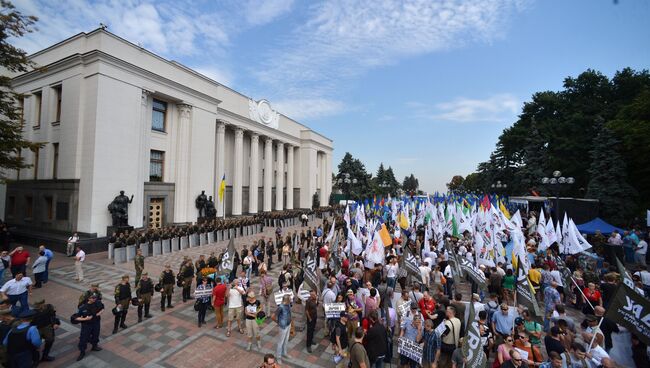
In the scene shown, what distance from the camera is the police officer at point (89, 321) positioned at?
22.2 ft

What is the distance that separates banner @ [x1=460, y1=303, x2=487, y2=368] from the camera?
4922 millimetres

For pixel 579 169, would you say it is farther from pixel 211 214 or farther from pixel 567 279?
pixel 211 214

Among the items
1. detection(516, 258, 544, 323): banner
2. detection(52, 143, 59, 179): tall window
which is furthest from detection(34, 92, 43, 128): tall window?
detection(516, 258, 544, 323): banner

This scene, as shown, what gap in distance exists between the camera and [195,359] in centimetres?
688

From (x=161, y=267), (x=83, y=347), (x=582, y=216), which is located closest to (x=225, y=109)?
(x=161, y=267)

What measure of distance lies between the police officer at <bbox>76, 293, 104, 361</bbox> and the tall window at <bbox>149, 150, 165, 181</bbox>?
18577mm

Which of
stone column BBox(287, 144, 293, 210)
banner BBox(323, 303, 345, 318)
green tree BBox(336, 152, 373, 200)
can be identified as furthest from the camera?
green tree BBox(336, 152, 373, 200)

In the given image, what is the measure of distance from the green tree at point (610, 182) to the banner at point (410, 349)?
29.7m

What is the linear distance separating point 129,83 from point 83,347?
19.6 m

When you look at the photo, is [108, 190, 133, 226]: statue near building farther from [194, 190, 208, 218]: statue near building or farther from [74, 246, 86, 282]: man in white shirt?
[74, 246, 86, 282]: man in white shirt

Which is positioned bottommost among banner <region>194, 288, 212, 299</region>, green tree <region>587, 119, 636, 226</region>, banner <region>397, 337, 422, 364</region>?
banner <region>397, 337, 422, 364</region>

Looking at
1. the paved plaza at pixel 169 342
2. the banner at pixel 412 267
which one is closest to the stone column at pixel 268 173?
the paved plaza at pixel 169 342

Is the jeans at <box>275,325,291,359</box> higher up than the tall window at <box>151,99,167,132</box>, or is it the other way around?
the tall window at <box>151,99,167,132</box>

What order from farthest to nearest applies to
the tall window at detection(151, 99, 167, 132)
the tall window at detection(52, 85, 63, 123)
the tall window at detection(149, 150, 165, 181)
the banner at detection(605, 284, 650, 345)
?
1. the tall window at detection(151, 99, 167, 132)
2. the tall window at detection(149, 150, 165, 181)
3. the tall window at detection(52, 85, 63, 123)
4. the banner at detection(605, 284, 650, 345)
